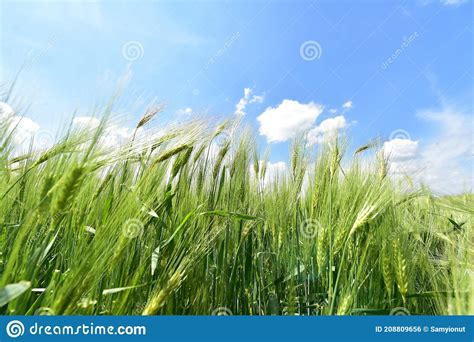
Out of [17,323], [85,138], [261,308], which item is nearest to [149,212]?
[85,138]

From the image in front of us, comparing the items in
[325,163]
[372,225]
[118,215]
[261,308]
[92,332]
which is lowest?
[92,332]

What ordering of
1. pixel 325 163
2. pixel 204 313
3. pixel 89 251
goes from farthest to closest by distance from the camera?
pixel 325 163
pixel 204 313
pixel 89 251

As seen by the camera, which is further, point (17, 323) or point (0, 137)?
point (0, 137)

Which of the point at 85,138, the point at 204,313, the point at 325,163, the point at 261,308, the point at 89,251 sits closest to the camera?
the point at 89,251

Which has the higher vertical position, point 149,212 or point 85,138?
point 85,138

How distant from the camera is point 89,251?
2.87 ft

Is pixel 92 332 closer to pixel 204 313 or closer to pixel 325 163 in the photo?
pixel 204 313

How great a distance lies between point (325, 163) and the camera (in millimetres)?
1611

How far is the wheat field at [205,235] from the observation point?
92 cm

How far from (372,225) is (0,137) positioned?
1162 mm

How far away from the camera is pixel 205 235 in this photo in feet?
4.25

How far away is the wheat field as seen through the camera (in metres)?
0.92

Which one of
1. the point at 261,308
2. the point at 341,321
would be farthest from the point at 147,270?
the point at 341,321

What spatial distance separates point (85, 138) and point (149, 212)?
0.26 meters
